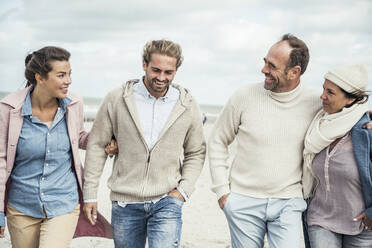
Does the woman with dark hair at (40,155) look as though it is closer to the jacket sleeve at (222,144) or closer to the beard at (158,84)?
the beard at (158,84)

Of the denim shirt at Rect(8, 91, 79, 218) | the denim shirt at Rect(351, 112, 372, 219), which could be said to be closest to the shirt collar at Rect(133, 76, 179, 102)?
the denim shirt at Rect(8, 91, 79, 218)

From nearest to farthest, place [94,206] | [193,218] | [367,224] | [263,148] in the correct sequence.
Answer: [367,224] < [263,148] < [94,206] < [193,218]

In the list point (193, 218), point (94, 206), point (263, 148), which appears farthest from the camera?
point (193, 218)

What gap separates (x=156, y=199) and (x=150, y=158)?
34 cm

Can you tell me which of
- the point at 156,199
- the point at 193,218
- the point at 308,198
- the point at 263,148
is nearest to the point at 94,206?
the point at 156,199

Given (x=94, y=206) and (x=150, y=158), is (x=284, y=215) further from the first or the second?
(x=94, y=206)

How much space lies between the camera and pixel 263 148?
3.74m

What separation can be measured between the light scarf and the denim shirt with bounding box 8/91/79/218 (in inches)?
76.5

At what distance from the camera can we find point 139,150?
3.80m

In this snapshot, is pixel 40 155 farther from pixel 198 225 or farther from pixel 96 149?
pixel 198 225

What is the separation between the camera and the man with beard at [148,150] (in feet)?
12.4

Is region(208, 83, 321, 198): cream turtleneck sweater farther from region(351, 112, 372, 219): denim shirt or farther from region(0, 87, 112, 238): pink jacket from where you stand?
region(0, 87, 112, 238): pink jacket

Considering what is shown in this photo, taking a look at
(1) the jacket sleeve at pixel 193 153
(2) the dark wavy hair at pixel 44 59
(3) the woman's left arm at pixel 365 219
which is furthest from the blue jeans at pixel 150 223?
(3) the woman's left arm at pixel 365 219

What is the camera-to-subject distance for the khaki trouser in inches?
147
